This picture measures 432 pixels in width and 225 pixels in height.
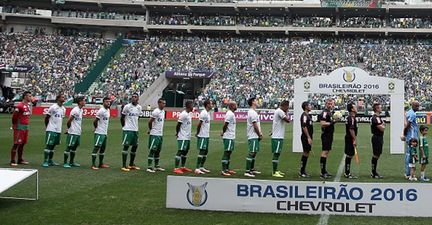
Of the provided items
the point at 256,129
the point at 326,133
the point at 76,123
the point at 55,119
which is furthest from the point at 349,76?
the point at 55,119

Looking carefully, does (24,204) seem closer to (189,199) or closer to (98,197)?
(98,197)

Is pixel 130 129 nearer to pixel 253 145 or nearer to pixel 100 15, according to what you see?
pixel 253 145

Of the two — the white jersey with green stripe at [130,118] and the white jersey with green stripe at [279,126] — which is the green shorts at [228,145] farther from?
A: the white jersey with green stripe at [130,118]

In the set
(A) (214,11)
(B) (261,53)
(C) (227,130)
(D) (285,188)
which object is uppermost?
(A) (214,11)

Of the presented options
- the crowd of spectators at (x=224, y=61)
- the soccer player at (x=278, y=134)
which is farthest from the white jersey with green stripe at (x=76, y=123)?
the crowd of spectators at (x=224, y=61)

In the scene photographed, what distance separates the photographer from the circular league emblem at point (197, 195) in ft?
29.4

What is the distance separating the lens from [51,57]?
62.0 meters

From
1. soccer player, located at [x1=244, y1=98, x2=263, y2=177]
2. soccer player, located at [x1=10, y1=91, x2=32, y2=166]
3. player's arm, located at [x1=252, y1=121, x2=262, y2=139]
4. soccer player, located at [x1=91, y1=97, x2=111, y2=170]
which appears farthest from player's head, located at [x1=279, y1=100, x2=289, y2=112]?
soccer player, located at [x1=10, y1=91, x2=32, y2=166]

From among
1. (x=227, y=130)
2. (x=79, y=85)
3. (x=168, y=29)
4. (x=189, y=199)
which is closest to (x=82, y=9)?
(x=168, y=29)

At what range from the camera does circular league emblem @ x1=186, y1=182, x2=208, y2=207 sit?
895 centimetres

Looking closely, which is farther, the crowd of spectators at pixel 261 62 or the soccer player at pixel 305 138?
the crowd of spectators at pixel 261 62

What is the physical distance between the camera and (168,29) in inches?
2655

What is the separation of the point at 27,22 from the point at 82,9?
25.3 feet

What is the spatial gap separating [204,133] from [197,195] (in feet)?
17.8
